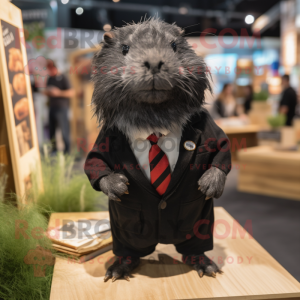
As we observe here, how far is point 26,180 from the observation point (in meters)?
1.88

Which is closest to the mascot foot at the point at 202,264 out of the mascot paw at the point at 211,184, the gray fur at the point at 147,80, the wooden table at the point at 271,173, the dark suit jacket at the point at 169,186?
the dark suit jacket at the point at 169,186

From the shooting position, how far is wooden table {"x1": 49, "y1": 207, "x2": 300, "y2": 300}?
108cm

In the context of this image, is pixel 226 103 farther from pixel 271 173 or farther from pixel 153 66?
pixel 153 66

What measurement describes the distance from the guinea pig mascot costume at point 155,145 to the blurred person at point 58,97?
3344 millimetres

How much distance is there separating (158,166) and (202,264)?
18.0 inches

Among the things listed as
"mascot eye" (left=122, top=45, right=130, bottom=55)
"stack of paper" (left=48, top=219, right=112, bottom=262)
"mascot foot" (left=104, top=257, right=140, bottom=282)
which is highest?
"mascot eye" (left=122, top=45, right=130, bottom=55)

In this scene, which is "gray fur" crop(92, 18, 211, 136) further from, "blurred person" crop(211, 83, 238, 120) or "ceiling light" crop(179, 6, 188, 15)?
"ceiling light" crop(179, 6, 188, 15)

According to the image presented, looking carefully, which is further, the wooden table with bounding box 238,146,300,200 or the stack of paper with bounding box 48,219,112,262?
the wooden table with bounding box 238,146,300,200

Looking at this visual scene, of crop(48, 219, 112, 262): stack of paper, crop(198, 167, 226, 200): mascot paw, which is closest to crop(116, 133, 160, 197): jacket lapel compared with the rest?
crop(198, 167, 226, 200): mascot paw

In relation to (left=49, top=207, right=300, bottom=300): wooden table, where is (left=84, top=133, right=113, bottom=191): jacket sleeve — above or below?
above

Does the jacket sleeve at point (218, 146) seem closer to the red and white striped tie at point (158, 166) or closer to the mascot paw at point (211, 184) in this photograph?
the mascot paw at point (211, 184)

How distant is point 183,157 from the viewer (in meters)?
1.08

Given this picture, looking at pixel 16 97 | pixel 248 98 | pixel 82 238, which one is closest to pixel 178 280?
pixel 82 238

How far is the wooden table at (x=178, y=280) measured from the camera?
1.08m
